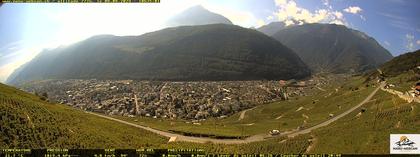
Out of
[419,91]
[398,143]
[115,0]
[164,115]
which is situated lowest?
[164,115]

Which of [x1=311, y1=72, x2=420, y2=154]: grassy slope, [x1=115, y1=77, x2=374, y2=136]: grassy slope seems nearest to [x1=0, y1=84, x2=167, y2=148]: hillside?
[x1=115, y1=77, x2=374, y2=136]: grassy slope

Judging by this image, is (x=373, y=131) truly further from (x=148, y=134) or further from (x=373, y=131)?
(x=148, y=134)

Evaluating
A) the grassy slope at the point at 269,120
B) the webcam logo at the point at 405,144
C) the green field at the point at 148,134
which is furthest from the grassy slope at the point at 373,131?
the grassy slope at the point at 269,120

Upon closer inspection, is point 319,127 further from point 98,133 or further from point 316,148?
point 98,133

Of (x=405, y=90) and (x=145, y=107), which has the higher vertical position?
(x=405, y=90)

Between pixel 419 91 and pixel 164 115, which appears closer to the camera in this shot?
pixel 419 91

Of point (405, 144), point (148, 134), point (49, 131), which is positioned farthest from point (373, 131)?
point (49, 131)

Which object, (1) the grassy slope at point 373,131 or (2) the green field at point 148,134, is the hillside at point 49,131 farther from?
(1) the grassy slope at point 373,131

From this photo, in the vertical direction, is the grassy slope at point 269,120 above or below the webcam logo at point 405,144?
below

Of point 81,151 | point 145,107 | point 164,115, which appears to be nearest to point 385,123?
point 81,151
